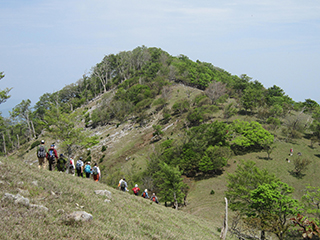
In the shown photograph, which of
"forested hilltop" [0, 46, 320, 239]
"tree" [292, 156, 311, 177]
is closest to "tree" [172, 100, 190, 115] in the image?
"forested hilltop" [0, 46, 320, 239]

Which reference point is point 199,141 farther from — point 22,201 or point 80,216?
point 22,201

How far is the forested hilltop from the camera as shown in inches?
1228

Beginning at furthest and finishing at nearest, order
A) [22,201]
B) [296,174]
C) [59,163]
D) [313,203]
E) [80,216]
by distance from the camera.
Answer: [296,174]
[313,203]
[59,163]
[80,216]
[22,201]

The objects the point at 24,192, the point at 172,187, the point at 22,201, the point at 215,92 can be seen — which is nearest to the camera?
the point at 22,201

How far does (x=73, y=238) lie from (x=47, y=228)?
3.80 ft

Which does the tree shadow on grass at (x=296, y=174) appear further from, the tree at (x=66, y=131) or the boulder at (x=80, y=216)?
the boulder at (x=80, y=216)

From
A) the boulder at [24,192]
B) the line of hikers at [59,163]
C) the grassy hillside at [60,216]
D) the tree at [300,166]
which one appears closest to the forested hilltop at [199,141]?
the tree at [300,166]

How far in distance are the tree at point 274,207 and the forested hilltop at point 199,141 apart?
113 millimetres

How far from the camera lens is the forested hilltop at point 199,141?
31.2 m

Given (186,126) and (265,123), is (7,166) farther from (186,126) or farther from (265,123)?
(265,123)

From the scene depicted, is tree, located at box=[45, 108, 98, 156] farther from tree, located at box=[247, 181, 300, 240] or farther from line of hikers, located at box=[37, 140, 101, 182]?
tree, located at box=[247, 181, 300, 240]

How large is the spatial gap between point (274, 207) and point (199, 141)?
32542 mm

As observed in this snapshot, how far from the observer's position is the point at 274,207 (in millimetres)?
26219

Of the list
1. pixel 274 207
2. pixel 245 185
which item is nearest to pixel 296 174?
pixel 245 185
